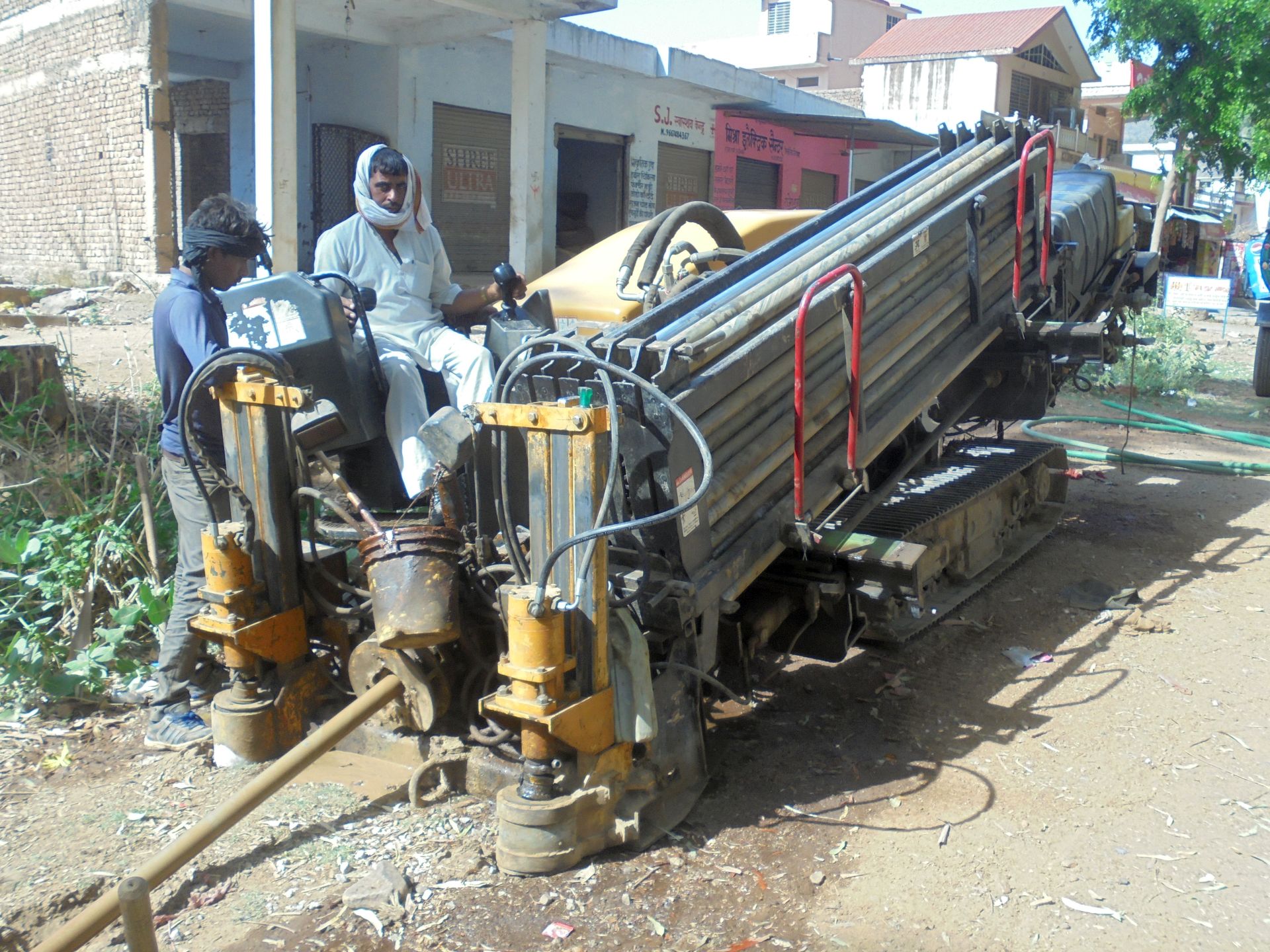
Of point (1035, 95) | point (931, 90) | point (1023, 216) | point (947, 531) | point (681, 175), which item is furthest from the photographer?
point (1035, 95)

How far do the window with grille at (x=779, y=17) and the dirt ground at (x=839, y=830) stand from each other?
52.3 m

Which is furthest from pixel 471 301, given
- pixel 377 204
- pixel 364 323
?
pixel 364 323

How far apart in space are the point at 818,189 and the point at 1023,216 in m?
17.0

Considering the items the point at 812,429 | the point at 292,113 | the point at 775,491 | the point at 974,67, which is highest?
the point at 974,67

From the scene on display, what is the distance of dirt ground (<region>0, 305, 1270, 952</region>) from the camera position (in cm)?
294

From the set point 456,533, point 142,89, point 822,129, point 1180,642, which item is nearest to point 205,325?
point 456,533

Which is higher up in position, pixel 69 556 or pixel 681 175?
pixel 681 175

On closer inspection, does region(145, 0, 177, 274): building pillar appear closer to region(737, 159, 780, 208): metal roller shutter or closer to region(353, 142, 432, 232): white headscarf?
region(353, 142, 432, 232): white headscarf

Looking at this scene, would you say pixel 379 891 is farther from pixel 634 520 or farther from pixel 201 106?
pixel 201 106

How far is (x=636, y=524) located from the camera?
2.95 m

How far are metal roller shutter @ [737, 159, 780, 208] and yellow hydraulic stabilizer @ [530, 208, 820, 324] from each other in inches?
431

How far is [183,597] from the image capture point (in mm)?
4082

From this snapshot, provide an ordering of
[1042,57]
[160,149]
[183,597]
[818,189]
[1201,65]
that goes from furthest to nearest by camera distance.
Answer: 1. [1042,57]
2. [818,189]
3. [1201,65]
4. [160,149]
5. [183,597]

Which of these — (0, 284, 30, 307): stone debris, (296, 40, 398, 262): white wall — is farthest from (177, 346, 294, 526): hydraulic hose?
(296, 40, 398, 262): white wall
